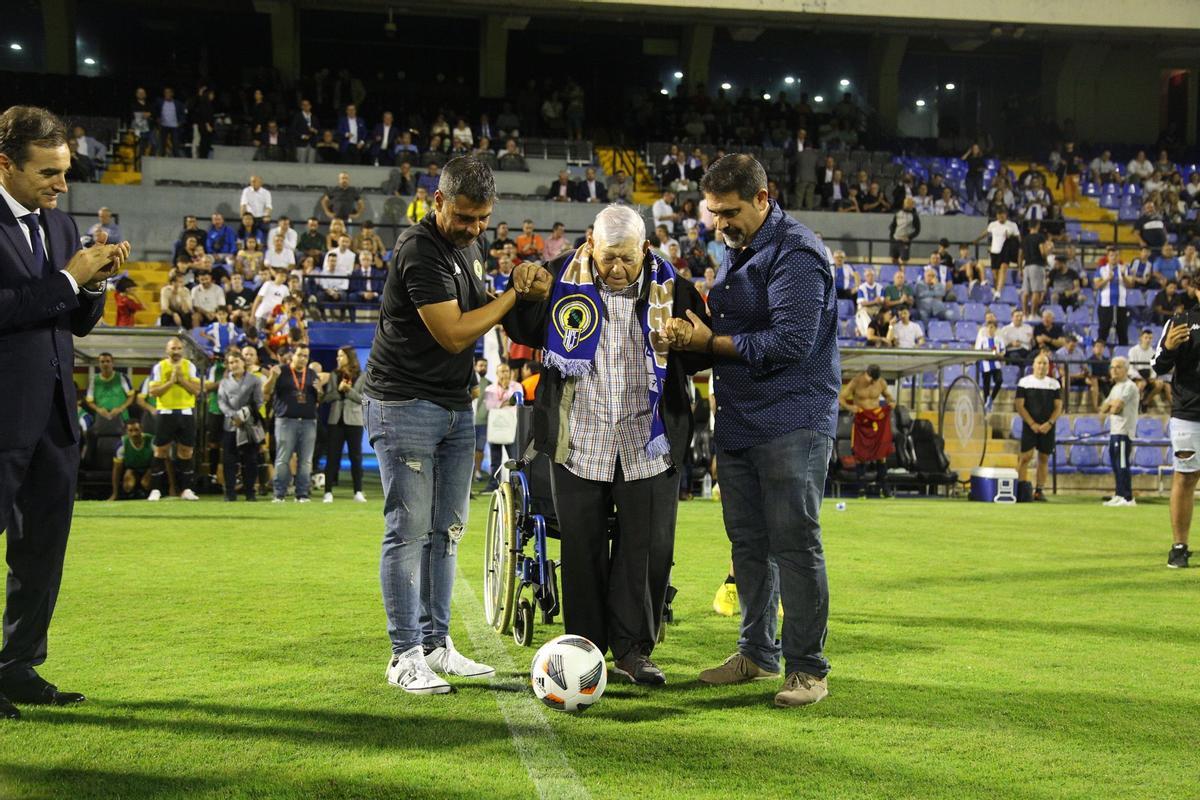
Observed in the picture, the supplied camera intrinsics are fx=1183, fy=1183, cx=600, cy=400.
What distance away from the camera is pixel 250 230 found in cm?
2202

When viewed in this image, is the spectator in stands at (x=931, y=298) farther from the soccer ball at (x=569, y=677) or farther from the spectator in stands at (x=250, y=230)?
the soccer ball at (x=569, y=677)

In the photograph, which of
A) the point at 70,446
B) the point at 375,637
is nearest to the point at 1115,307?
the point at 375,637

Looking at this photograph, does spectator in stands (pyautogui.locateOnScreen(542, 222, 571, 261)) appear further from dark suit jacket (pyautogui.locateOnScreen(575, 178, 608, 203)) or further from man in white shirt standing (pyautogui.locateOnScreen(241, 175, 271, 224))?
man in white shirt standing (pyautogui.locateOnScreen(241, 175, 271, 224))

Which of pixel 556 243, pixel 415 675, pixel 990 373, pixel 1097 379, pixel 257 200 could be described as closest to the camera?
pixel 415 675

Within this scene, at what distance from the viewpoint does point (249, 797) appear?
11.8 ft

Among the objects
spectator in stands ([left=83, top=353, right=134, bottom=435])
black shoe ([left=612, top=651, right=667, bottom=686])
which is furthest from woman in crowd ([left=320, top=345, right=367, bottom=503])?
black shoe ([left=612, top=651, right=667, bottom=686])

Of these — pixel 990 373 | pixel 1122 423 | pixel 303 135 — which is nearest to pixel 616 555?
pixel 1122 423

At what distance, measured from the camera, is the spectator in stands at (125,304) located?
18.7 metres

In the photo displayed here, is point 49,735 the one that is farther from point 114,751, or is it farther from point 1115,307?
point 1115,307

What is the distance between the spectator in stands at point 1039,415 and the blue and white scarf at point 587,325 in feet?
46.1

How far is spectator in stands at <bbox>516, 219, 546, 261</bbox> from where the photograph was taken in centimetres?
2159

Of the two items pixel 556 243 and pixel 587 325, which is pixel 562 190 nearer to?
pixel 556 243

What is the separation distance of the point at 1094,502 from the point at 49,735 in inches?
652

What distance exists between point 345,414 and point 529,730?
11980 mm
